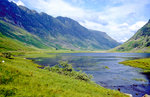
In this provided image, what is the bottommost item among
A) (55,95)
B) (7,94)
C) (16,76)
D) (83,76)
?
(83,76)

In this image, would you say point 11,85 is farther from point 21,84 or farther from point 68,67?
point 68,67

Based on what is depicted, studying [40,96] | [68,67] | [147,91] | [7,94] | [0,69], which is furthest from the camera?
[68,67]

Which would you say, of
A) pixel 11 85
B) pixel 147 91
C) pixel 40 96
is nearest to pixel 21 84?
pixel 11 85

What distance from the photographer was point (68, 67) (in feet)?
210

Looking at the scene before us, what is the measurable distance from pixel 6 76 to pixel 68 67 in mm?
43965

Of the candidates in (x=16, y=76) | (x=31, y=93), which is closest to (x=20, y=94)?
(x=31, y=93)

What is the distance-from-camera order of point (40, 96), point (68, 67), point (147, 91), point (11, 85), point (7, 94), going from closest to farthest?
point (7, 94)
point (40, 96)
point (11, 85)
point (147, 91)
point (68, 67)

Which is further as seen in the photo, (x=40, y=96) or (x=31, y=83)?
(x=31, y=83)

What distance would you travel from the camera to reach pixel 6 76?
2142 centimetres

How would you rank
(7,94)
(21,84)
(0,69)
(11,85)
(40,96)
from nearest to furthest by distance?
1. (7,94)
2. (40,96)
3. (11,85)
4. (21,84)
5. (0,69)

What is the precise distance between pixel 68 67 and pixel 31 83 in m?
42.0

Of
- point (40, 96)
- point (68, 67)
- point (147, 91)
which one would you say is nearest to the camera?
point (40, 96)

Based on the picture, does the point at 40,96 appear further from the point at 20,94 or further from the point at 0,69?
the point at 0,69

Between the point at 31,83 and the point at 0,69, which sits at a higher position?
the point at 0,69
